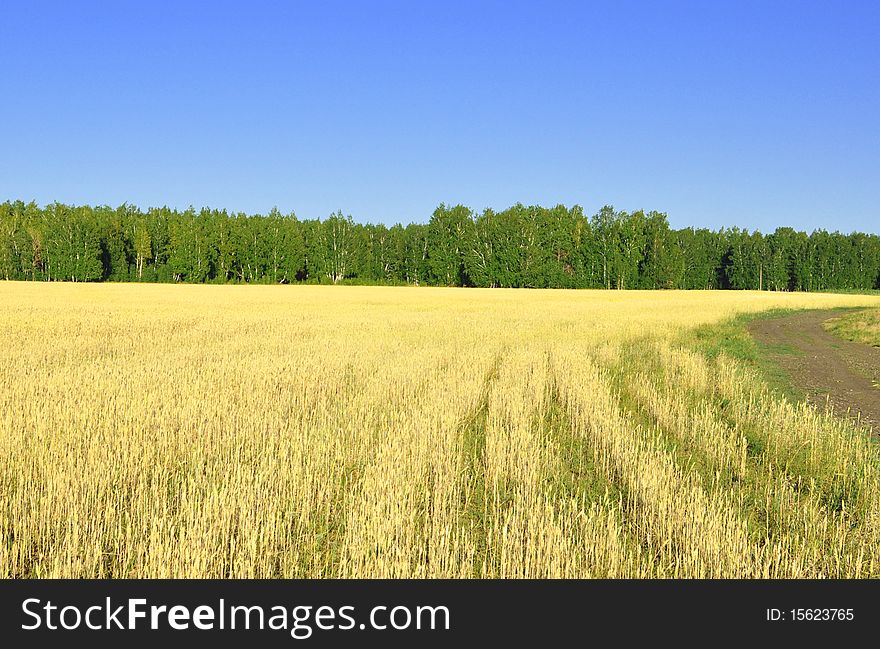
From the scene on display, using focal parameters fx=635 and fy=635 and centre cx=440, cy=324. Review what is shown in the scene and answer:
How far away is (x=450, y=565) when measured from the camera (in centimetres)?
482

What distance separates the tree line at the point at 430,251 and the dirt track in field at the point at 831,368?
2924 inches

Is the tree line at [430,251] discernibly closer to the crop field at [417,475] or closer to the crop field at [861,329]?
the crop field at [861,329]

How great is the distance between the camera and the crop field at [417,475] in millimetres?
4949

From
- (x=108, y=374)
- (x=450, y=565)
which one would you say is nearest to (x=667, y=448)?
(x=450, y=565)

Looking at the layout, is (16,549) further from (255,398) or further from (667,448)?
(667,448)

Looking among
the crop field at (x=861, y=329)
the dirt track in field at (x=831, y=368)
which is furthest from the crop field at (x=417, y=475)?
the crop field at (x=861, y=329)

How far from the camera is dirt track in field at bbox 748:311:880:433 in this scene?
1262 cm

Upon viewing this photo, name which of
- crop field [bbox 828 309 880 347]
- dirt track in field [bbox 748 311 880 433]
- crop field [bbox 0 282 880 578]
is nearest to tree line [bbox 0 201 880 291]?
crop field [bbox 828 309 880 347]

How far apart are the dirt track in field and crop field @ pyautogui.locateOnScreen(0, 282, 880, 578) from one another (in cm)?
142

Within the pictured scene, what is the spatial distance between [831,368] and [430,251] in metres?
94.0

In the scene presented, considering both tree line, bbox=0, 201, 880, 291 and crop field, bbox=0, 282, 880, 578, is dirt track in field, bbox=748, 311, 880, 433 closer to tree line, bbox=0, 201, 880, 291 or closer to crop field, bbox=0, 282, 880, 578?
crop field, bbox=0, 282, 880, 578

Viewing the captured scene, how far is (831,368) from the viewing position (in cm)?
→ 1823

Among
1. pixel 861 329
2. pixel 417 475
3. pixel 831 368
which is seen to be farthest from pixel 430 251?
pixel 417 475

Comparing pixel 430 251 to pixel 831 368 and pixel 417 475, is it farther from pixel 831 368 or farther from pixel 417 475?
pixel 417 475
